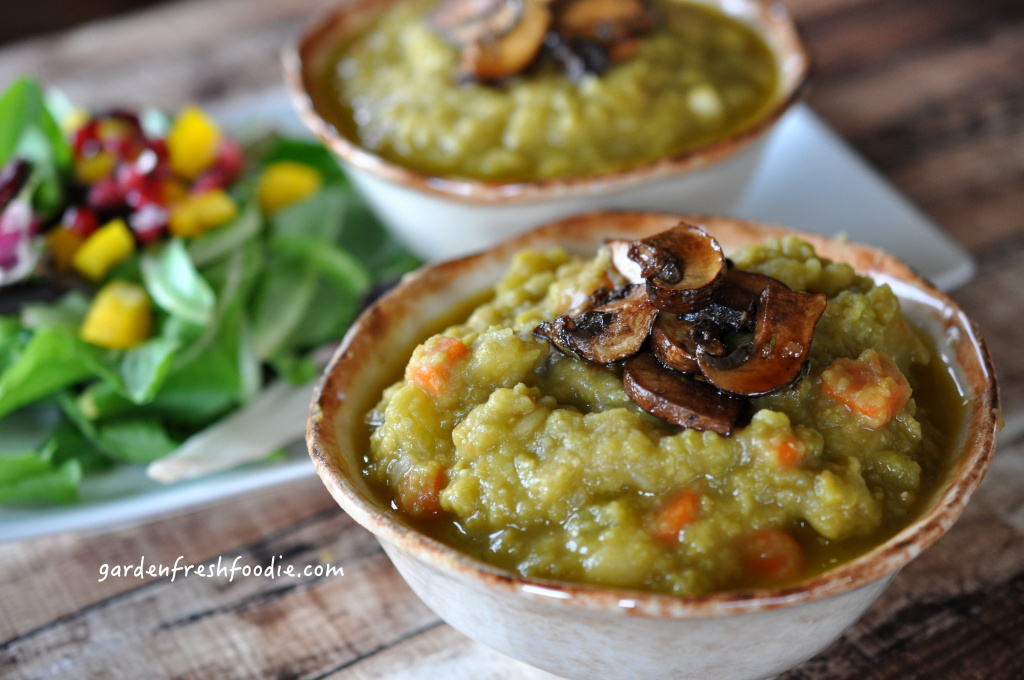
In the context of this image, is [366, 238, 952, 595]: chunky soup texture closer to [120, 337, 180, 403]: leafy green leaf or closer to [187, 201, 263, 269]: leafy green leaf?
[120, 337, 180, 403]: leafy green leaf

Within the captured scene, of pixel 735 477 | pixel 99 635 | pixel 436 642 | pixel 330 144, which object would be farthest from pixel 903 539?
pixel 330 144

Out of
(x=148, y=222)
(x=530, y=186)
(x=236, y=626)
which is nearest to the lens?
(x=236, y=626)

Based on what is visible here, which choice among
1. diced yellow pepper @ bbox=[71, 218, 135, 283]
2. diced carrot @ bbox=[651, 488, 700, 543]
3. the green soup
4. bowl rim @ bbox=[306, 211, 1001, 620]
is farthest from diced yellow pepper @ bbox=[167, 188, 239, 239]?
diced carrot @ bbox=[651, 488, 700, 543]

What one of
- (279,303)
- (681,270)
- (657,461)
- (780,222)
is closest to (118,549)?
(279,303)

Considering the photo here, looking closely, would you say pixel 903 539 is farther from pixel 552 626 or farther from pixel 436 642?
pixel 436 642

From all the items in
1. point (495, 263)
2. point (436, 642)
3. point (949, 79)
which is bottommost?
point (436, 642)

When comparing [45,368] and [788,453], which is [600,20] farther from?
[45,368]
